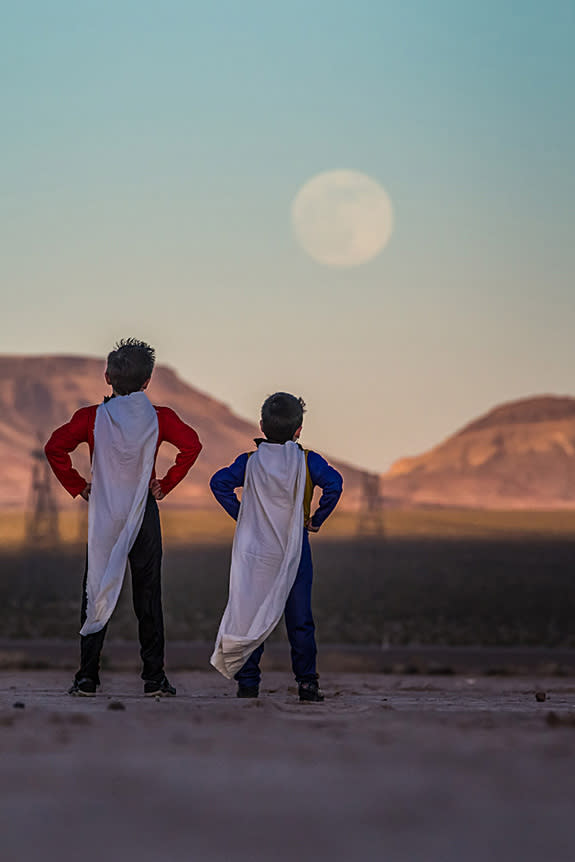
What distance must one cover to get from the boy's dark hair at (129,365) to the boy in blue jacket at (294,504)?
748 millimetres

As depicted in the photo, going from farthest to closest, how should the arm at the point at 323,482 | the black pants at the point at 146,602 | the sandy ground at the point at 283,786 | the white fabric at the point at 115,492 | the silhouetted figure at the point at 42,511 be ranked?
the silhouetted figure at the point at 42,511
the arm at the point at 323,482
the black pants at the point at 146,602
the white fabric at the point at 115,492
the sandy ground at the point at 283,786

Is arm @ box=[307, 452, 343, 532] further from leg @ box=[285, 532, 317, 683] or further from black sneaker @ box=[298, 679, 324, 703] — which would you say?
black sneaker @ box=[298, 679, 324, 703]

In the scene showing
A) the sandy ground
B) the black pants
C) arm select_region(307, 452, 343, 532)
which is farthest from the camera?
arm select_region(307, 452, 343, 532)

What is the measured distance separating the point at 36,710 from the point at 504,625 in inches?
1747

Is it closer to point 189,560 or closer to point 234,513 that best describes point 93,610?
point 234,513

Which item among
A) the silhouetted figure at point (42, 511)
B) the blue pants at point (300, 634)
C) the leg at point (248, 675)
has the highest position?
the silhouetted figure at point (42, 511)

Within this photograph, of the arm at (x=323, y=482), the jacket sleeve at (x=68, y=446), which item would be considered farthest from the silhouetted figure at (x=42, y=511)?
the arm at (x=323, y=482)

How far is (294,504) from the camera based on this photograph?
Result: 823cm

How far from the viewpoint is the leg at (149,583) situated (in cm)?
813

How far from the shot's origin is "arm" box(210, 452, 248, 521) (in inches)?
326

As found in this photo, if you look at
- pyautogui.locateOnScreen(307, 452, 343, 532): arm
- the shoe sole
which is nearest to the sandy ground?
the shoe sole

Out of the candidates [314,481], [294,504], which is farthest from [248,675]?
[314,481]

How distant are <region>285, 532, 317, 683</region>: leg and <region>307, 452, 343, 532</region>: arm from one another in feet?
1.08

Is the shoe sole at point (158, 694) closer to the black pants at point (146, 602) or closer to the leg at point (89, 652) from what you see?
the black pants at point (146, 602)
